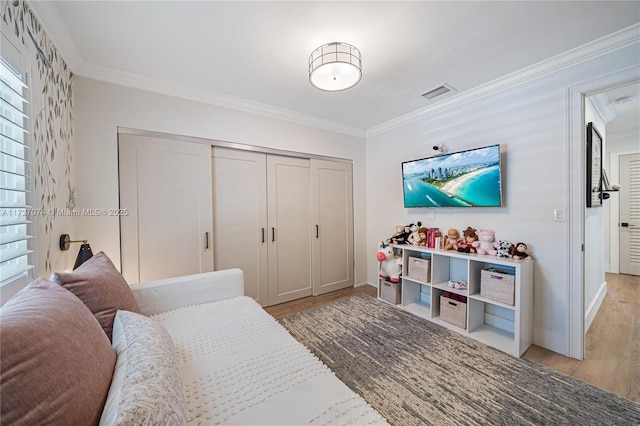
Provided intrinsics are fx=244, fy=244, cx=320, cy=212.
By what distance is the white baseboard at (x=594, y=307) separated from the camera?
2.39m

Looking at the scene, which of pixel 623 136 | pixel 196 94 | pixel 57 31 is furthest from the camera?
pixel 623 136

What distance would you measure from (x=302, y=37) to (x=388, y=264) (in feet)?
8.30

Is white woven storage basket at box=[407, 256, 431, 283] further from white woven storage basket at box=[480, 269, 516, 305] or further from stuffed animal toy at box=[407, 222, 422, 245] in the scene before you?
white woven storage basket at box=[480, 269, 516, 305]

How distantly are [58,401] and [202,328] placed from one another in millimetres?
988

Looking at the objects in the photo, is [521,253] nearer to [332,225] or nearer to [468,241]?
[468,241]

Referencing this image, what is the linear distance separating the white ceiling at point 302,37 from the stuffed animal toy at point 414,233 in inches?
61.9

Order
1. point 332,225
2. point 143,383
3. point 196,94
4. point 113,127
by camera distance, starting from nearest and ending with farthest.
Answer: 1. point 143,383
2. point 113,127
3. point 196,94
4. point 332,225

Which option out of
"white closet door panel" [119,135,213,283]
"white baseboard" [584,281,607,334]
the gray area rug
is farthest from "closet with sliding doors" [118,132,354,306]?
"white baseboard" [584,281,607,334]

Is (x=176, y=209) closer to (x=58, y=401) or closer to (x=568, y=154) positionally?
(x=58, y=401)

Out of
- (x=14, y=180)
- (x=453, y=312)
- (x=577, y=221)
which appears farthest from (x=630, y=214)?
(x=14, y=180)

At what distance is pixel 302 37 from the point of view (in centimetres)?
175

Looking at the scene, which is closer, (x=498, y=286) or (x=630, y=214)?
(x=498, y=286)

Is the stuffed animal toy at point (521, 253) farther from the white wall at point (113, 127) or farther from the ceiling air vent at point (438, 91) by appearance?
the white wall at point (113, 127)

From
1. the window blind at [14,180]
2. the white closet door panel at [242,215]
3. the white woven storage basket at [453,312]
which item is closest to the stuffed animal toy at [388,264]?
the white woven storage basket at [453,312]
